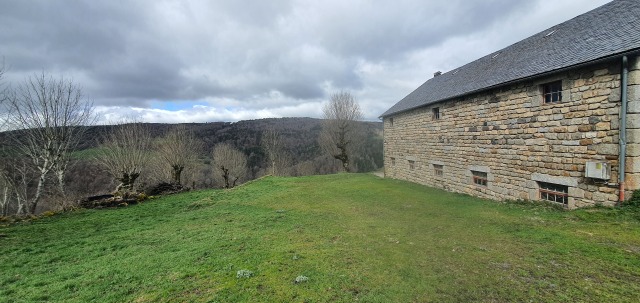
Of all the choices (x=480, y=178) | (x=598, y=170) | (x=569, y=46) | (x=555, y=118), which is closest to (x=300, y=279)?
(x=598, y=170)

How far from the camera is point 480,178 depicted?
1151 cm

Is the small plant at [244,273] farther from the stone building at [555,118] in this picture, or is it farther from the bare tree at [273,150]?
the bare tree at [273,150]

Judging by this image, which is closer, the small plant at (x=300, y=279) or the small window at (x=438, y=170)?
the small plant at (x=300, y=279)

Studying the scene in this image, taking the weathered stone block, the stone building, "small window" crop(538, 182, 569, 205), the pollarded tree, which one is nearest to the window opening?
the stone building

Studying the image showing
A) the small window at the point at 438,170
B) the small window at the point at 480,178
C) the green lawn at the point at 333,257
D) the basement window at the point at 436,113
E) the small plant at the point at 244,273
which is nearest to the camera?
the green lawn at the point at 333,257

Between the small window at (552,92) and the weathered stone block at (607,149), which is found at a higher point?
the small window at (552,92)

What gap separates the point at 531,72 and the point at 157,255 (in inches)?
484

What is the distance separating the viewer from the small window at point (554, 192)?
319 inches

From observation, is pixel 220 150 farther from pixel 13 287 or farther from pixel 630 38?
pixel 630 38

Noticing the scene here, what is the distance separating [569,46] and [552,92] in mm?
1784

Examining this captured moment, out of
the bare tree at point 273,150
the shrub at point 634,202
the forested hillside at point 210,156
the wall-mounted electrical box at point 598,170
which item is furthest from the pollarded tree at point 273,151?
the shrub at point 634,202

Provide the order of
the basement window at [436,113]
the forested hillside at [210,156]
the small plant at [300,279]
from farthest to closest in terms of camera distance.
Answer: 1. the forested hillside at [210,156]
2. the basement window at [436,113]
3. the small plant at [300,279]

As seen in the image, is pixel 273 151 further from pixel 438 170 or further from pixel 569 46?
pixel 569 46

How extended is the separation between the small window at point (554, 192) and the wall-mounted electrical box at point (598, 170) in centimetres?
95
